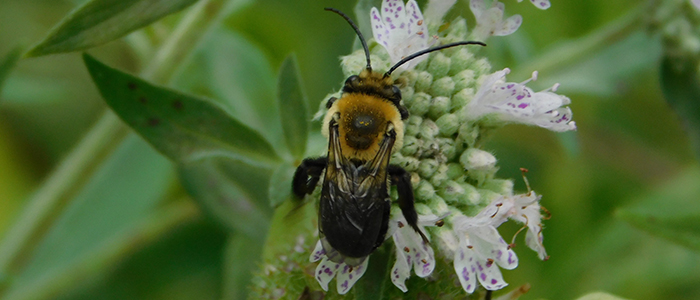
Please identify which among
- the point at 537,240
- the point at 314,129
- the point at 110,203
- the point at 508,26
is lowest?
the point at 110,203

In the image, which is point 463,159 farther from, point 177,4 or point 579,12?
point 579,12

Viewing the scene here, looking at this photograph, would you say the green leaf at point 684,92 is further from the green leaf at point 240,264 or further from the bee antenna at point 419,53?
the green leaf at point 240,264

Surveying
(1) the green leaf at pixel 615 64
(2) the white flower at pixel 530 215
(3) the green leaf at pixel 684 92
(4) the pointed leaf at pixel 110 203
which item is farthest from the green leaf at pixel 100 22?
(3) the green leaf at pixel 684 92

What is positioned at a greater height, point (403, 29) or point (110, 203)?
point (403, 29)

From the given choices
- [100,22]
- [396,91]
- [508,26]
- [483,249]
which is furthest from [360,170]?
[100,22]

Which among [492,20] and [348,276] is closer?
[348,276]

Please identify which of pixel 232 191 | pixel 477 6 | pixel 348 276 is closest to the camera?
pixel 348 276

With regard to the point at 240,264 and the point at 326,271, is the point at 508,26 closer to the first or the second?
the point at 326,271
